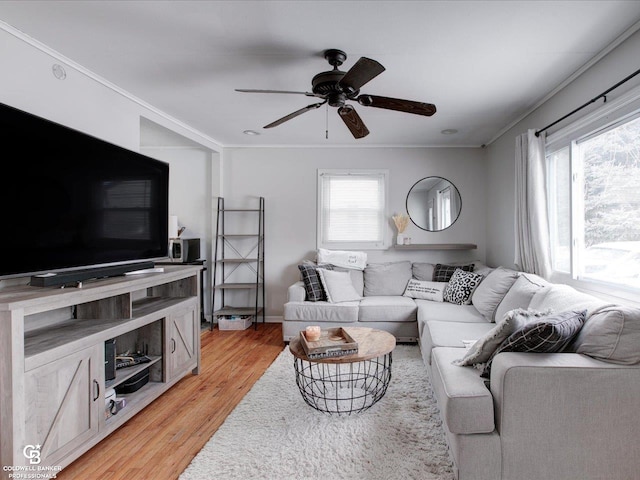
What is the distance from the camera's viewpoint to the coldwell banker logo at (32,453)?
1.52 metres

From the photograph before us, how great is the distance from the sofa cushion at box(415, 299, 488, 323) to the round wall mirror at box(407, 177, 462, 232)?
1.44 meters

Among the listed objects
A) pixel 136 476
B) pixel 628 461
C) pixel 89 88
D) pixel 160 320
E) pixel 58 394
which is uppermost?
pixel 89 88

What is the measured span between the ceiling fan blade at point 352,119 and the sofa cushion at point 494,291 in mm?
1878

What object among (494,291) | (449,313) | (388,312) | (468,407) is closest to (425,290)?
(388,312)

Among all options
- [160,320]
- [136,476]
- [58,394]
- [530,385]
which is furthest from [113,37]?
[530,385]

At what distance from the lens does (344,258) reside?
4.58 meters

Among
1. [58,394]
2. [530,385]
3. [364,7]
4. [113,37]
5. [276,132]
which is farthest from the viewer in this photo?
[276,132]

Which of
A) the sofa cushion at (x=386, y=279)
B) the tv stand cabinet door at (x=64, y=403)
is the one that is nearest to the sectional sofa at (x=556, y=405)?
the tv stand cabinet door at (x=64, y=403)

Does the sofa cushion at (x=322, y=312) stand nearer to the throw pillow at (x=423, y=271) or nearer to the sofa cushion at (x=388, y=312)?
the sofa cushion at (x=388, y=312)

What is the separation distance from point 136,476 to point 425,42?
3033 mm

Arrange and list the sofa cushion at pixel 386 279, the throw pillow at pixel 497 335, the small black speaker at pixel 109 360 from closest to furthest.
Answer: the throw pillow at pixel 497 335
the small black speaker at pixel 109 360
the sofa cushion at pixel 386 279

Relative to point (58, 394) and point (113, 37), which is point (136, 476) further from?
point (113, 37)

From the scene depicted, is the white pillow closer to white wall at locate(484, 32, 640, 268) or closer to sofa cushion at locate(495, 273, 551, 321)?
white wall at locate(484, 32, 640, 268)

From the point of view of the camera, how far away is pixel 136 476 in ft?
5.77
